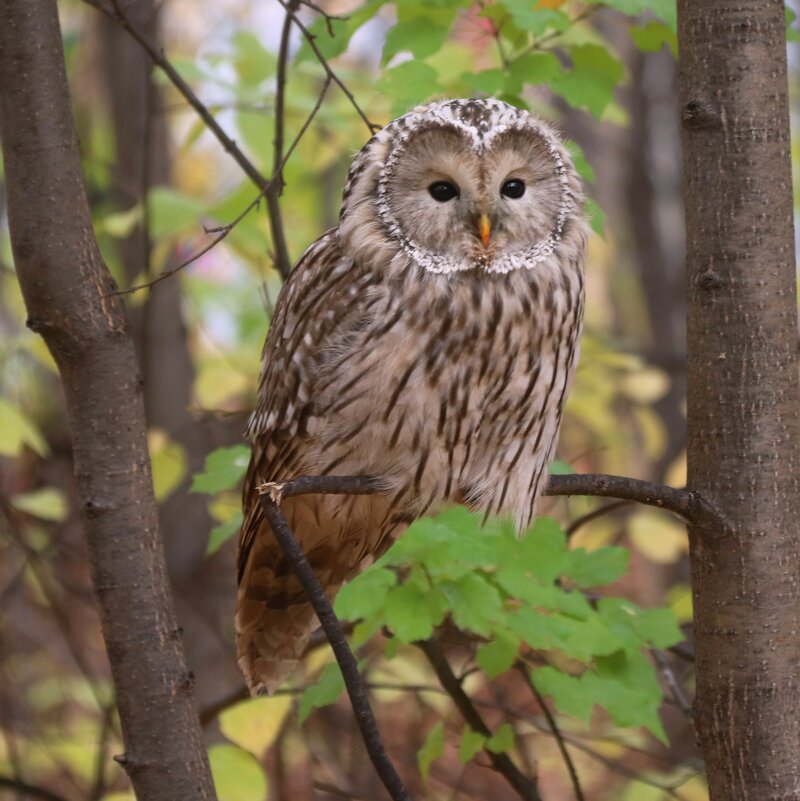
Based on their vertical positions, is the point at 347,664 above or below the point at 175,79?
below

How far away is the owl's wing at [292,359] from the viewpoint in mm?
2189

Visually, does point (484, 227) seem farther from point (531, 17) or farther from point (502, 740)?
point (502, 740)

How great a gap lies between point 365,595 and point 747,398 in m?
0.67

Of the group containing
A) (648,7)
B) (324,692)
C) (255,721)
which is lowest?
(255,721)

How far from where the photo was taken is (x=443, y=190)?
2064mm

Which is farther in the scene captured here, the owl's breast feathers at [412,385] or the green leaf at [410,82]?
the green leaf at [410,82]

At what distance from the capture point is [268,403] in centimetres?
232

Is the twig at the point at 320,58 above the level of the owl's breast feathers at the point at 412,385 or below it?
above

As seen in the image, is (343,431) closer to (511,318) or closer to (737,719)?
(511,318)

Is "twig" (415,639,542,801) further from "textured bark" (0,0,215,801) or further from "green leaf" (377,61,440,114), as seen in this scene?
"green leaf" (377,61,440,114)

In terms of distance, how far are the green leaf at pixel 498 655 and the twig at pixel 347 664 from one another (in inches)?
27.8

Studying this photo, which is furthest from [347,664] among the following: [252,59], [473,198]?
[252,59]

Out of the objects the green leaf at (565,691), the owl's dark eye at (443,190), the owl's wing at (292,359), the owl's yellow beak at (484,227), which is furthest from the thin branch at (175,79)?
the green leaf at (565,691)

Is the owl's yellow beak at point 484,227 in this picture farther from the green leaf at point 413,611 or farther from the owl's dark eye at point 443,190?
the green leaf at point 413,611
